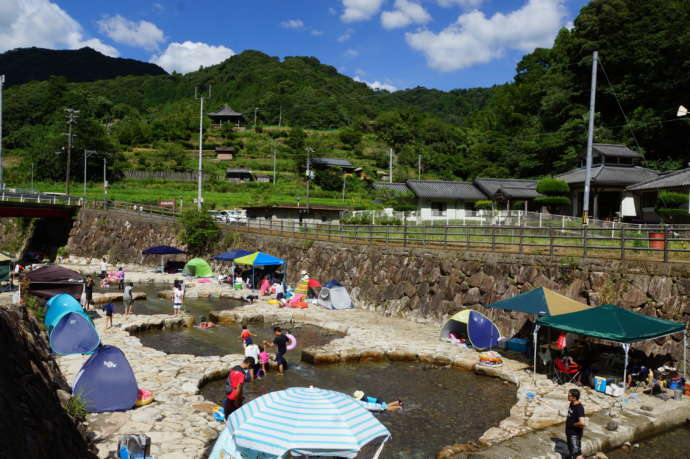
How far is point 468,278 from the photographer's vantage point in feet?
61.7

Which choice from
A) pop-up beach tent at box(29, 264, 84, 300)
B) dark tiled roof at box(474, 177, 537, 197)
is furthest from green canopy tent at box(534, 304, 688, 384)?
dark tiled roof at box(474, 177, 537, 197)

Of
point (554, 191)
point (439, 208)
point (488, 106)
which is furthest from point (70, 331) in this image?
point (488, 106)

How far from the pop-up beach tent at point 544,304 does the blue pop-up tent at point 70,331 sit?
12053 mm

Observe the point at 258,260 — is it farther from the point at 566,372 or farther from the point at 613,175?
the point at 613,175

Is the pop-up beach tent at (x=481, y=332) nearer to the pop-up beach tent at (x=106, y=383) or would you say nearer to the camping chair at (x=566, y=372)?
the camping chair at (x=566, y=372)

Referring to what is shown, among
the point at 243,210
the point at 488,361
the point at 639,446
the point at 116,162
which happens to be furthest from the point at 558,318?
the point at 116,162

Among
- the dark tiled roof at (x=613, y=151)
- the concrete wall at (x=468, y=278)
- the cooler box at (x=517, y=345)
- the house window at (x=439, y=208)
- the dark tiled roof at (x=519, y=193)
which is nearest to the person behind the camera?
the concrete wall at (x=468, y=278)

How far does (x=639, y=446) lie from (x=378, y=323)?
11.3 metres

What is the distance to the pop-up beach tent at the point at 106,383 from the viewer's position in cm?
969

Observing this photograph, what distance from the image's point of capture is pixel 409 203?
4612 centimetres

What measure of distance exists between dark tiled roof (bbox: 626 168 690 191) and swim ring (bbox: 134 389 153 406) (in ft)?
97.1

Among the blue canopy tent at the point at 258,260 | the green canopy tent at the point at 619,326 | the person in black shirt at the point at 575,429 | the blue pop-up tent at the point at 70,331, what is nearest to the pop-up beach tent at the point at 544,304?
the green canopy tent at the point at 619,326

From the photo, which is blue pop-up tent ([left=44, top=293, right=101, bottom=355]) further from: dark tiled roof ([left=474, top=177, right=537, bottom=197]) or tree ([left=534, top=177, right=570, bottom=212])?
dark tiled roof ([left=474, top=177, right=537, bottom=197])

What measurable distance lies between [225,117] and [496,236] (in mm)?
103081
